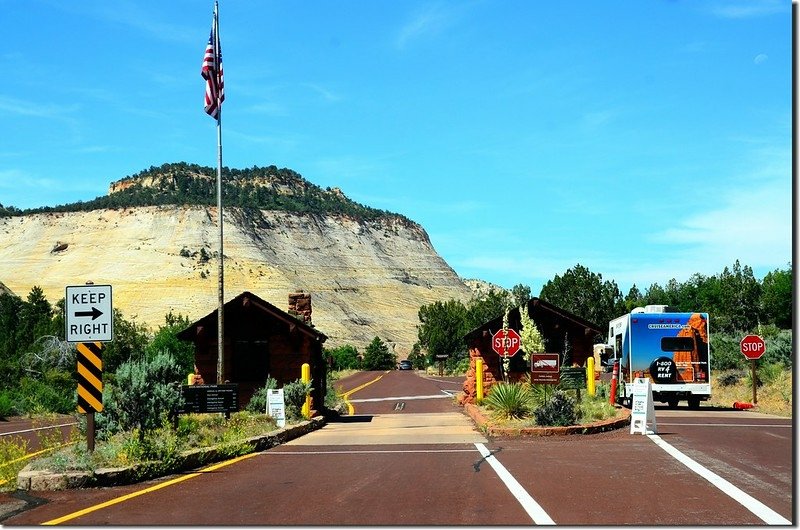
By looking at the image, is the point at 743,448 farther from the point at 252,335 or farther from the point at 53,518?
the point at 252,335

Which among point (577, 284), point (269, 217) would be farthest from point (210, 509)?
point (269, 217)

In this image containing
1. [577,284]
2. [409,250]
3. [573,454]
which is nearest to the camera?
[573,454]

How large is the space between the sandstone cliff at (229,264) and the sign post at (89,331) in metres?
101

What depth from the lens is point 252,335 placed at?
29.3 metres

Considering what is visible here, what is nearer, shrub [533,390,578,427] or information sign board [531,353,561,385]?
shrub [533,390,578,427]

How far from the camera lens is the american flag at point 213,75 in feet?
82.1

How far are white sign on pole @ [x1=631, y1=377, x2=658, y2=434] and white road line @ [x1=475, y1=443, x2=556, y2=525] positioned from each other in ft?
15.7

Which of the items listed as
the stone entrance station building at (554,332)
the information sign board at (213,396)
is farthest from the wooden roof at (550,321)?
the information sign board at (213,396)

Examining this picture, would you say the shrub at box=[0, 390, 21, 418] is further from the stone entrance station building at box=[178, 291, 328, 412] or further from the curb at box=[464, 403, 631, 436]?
the curb at box=[464, 403, 631, 436]

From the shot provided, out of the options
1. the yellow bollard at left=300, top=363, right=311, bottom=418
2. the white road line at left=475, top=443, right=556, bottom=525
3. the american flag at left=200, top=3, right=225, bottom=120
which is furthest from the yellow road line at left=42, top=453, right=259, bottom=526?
the american flag at left=200, top=3, right=225, bottom=120

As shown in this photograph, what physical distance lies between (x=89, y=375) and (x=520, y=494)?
6.89 meters

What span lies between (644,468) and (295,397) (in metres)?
13.5

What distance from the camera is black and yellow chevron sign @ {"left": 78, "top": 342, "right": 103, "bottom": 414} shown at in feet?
45.5

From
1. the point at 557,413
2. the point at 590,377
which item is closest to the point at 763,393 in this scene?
the point at 590,377
